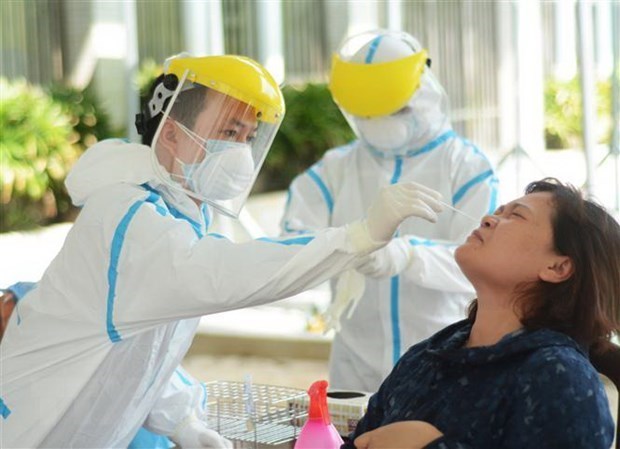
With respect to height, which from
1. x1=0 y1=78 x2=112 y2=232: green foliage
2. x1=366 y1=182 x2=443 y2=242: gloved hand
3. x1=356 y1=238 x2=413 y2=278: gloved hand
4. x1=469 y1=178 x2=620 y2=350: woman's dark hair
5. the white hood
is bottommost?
x1=0 y1=78 x2=112 y2=232: green foliage

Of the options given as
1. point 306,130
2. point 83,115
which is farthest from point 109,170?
point 83,115

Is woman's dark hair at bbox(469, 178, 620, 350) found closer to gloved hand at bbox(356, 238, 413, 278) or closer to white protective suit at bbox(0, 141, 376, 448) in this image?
white protective suit at bbox(0, 141, 376, 448)

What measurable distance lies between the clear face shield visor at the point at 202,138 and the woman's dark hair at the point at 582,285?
0.70m

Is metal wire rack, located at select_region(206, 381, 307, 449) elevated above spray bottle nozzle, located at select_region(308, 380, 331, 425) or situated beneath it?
situated beneath

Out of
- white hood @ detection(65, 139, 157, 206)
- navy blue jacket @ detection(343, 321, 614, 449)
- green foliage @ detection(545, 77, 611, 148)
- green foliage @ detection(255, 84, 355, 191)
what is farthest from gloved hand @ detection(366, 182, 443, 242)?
green foliage @ detection(255, 84, 355, 191)

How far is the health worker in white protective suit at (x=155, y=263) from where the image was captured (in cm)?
226

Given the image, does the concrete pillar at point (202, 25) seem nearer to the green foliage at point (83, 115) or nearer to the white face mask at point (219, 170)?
the green foliage at point (83, 115)

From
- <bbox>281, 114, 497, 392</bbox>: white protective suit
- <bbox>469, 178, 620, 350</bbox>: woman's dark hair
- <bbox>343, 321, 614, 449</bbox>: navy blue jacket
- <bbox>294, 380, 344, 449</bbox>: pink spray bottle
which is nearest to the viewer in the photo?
<bbox>343, 321, 614, 449</bbox>: navy blue jacket

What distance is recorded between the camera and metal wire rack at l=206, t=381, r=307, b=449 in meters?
2.59

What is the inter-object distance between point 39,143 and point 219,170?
764 centimetres

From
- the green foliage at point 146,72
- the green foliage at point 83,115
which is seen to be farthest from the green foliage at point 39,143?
the green foliage at point 146,72

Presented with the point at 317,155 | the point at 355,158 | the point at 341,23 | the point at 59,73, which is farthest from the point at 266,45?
the point at 355,158

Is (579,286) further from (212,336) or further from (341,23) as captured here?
(341,23)

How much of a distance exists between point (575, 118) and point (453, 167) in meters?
4.83
